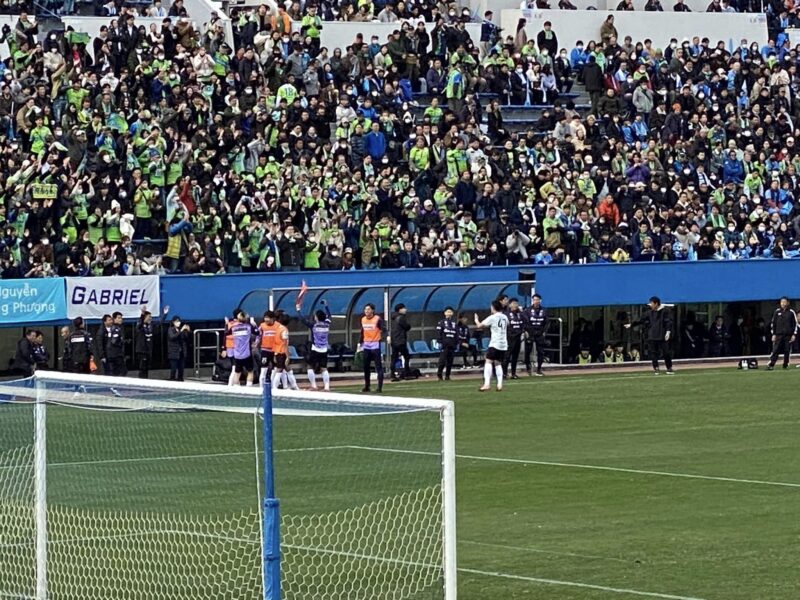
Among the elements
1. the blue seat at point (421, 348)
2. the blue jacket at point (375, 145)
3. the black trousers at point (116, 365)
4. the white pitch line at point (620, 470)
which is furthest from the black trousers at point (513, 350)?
the white pitch line at point (620, 470)

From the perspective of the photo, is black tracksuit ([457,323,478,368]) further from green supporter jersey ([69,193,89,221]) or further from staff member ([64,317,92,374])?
staff member ([64,317,92,374])

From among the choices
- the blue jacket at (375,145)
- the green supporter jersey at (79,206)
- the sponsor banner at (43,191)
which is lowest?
the green supporter jersey at (79,206)

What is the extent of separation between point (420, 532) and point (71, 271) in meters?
24.2

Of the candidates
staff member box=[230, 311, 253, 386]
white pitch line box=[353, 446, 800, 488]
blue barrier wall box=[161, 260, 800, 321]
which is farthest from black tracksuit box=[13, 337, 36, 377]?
white pitch line box=[353, 446, 800, 488]

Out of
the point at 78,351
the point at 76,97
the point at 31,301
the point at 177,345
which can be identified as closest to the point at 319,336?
the point at 177,345

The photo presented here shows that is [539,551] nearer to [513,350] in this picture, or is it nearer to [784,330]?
[513,350]

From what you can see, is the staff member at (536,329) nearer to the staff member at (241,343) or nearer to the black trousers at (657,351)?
the black trousers at (657,351)

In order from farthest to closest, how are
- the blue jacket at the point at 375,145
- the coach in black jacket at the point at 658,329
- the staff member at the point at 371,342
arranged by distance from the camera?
1. the blue jacket at the point at 375,145
2. the coach in black jacket at the point at 658,329
3. the staff member at the point at 371,342

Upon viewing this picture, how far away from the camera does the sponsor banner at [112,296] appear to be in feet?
121

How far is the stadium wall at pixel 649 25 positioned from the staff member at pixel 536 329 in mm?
14551

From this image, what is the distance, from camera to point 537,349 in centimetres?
4072

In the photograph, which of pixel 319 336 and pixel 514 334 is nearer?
pixel 319 336

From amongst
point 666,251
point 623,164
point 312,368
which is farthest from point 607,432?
point 623,164

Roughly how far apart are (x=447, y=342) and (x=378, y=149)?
822 cm
